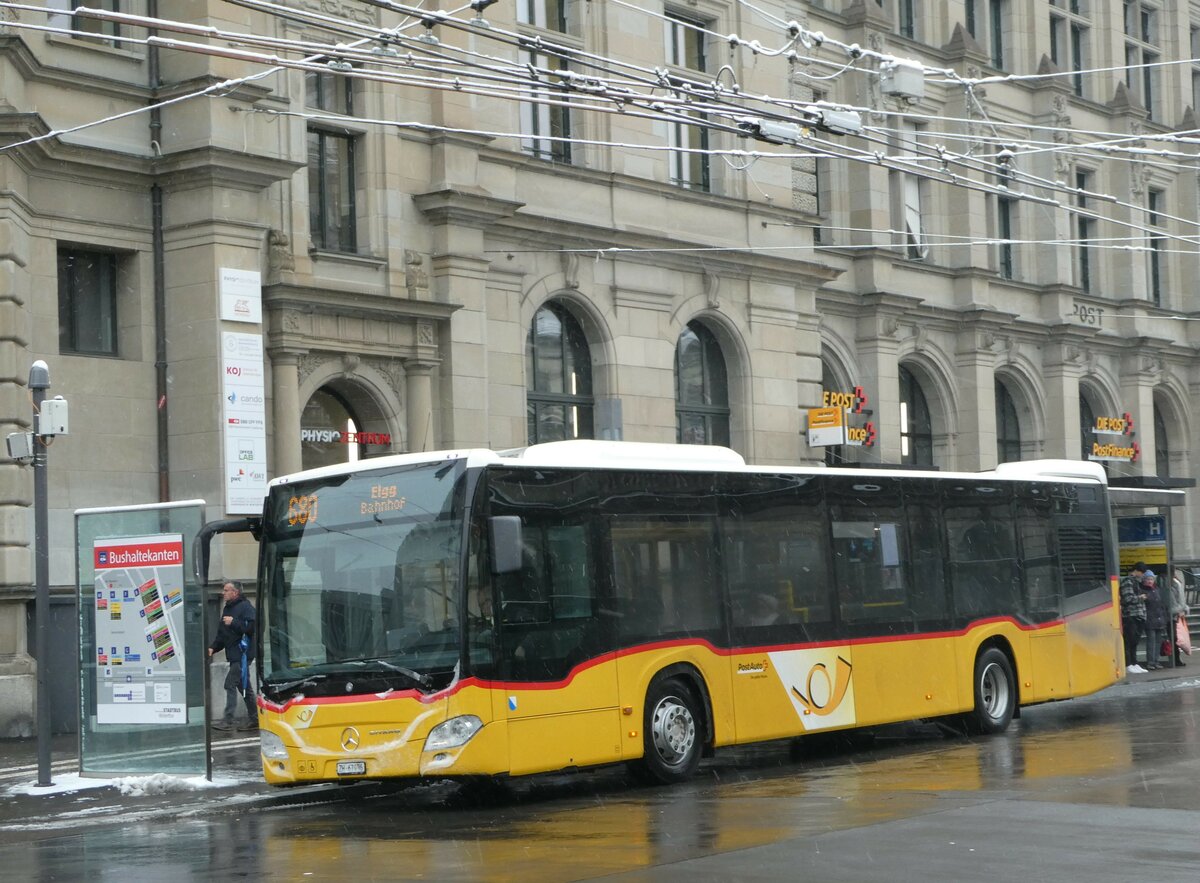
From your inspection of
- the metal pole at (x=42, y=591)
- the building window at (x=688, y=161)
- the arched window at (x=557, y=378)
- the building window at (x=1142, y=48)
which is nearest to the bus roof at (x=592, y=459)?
the metal pole at (x=42, y=591)

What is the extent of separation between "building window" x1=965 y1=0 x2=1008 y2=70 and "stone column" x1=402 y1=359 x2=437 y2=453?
20737 mm

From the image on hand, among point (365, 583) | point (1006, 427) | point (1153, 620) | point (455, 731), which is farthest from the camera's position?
point (1006, 427)

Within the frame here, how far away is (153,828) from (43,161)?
11567 mm

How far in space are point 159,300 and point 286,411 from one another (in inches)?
88.5

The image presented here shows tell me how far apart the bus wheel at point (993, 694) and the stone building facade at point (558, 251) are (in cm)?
500

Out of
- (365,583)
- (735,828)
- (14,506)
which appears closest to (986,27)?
(14,506)

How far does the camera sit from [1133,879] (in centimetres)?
1008

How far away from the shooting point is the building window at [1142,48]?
49.6 m

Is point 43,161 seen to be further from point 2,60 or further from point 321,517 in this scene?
point 321,517

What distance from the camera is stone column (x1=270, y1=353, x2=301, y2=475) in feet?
83.4

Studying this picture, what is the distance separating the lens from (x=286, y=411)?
25.5m

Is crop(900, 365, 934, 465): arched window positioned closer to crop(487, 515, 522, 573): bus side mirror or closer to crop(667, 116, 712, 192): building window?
crop(667, 116, 712, 192): building window

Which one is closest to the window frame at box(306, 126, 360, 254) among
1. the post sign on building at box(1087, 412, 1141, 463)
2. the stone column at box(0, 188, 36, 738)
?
the stone column at box(0, 188, 36, 738)

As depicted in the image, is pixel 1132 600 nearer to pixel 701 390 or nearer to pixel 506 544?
pixel 701 390
